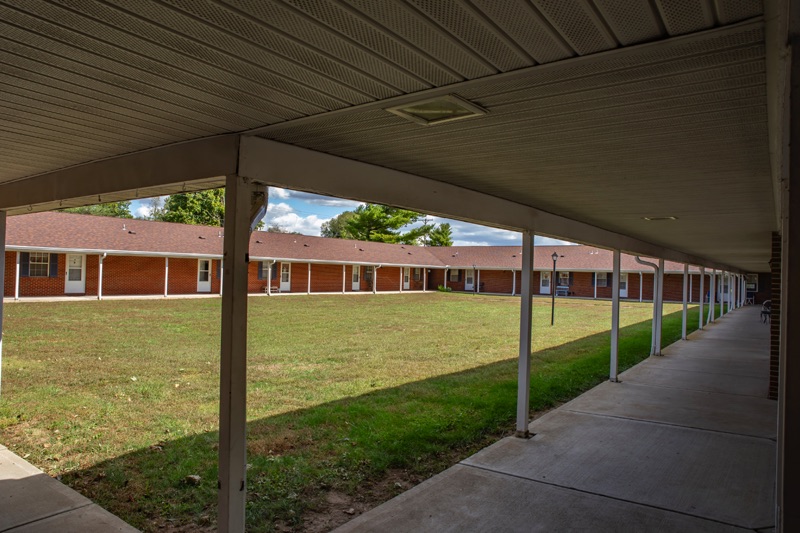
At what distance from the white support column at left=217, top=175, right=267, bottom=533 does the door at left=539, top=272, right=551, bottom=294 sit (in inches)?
1619

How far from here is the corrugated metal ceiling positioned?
1883 mm

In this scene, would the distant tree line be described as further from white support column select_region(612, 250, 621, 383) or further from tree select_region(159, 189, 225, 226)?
white support column select_region(612, 250, 621, 383)

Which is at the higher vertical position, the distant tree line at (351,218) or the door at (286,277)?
the distant tree line at (351,218)

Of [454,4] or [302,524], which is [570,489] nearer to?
[302,524]

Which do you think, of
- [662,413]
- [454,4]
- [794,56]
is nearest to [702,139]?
[794,56]

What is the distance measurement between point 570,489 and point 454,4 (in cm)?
457

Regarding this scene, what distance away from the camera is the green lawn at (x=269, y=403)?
197 inches

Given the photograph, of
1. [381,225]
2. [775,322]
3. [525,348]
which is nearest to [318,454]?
[525,348]

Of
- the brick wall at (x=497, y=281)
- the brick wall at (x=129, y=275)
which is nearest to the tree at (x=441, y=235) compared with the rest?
the brick wall at (x=497, y=281)

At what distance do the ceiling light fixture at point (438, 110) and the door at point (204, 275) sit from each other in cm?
2794

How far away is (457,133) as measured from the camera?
3406mm

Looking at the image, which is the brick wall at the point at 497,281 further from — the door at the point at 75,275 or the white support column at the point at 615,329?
the white support column at the point at 615,329

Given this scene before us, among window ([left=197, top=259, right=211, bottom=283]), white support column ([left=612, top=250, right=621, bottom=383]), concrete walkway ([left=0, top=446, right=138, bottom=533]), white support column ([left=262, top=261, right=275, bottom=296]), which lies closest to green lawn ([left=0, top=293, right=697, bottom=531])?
concrete walkway ([left=0, top=446, right=138, bottom=533])

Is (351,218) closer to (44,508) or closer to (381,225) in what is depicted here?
(381,225)
